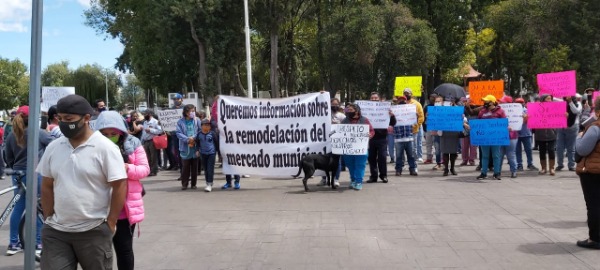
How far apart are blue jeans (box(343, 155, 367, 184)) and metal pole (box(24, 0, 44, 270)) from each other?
7.10 meters

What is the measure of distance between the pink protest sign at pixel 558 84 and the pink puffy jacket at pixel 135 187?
10.3m

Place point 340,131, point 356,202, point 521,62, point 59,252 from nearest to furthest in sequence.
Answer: point 59,252, point 356,202, point 340,131, point 521,62

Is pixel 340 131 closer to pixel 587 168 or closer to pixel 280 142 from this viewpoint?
pixel 280 142

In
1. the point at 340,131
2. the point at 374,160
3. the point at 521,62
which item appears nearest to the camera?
the point at 340,131

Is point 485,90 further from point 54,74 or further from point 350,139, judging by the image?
point 54,74

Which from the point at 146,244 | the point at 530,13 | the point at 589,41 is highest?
the point at 530,13

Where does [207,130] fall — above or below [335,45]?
below

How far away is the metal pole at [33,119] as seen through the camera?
4.04 metres

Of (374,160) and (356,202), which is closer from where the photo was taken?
(356,202)

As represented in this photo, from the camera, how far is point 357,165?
35.0ft

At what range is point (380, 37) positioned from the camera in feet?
105

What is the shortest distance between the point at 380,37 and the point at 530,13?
30.6ft

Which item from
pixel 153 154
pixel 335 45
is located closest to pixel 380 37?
pixel 335 45

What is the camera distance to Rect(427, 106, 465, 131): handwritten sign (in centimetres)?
1237
